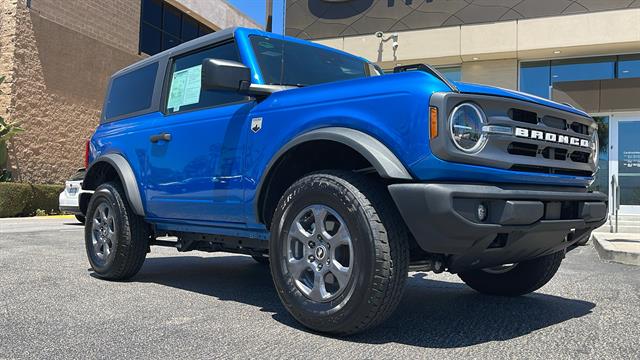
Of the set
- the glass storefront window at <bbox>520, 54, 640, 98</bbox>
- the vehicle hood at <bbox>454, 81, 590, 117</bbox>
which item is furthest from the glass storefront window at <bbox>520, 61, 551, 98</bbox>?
the vehicle hood at <bbox>454, 81, 590, 117</bbox>

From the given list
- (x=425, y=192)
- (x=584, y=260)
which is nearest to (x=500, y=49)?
(x=584, y=260)

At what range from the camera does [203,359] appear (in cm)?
275

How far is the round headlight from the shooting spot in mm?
2857

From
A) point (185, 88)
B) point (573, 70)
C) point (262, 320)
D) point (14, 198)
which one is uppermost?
point (573, 70)

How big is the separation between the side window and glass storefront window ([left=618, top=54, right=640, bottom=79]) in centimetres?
1259

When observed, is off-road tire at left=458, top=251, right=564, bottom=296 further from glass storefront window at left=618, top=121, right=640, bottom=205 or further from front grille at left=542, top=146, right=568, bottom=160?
glass storefront window at left=618, top=121, right=640, bottom=205

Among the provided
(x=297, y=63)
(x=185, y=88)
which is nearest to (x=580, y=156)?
(x=297, y=63)

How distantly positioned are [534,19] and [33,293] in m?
13.2

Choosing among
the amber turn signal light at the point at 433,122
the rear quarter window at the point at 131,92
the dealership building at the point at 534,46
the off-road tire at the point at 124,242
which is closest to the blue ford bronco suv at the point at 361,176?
the amber turn signal light at the point at 433,122

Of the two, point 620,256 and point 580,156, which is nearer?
point 580,156

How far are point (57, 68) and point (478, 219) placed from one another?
17407 millimetres

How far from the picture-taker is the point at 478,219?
109 inches

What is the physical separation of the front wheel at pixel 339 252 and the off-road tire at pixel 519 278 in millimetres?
1566

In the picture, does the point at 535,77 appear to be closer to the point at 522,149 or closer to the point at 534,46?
the point at 534,46
